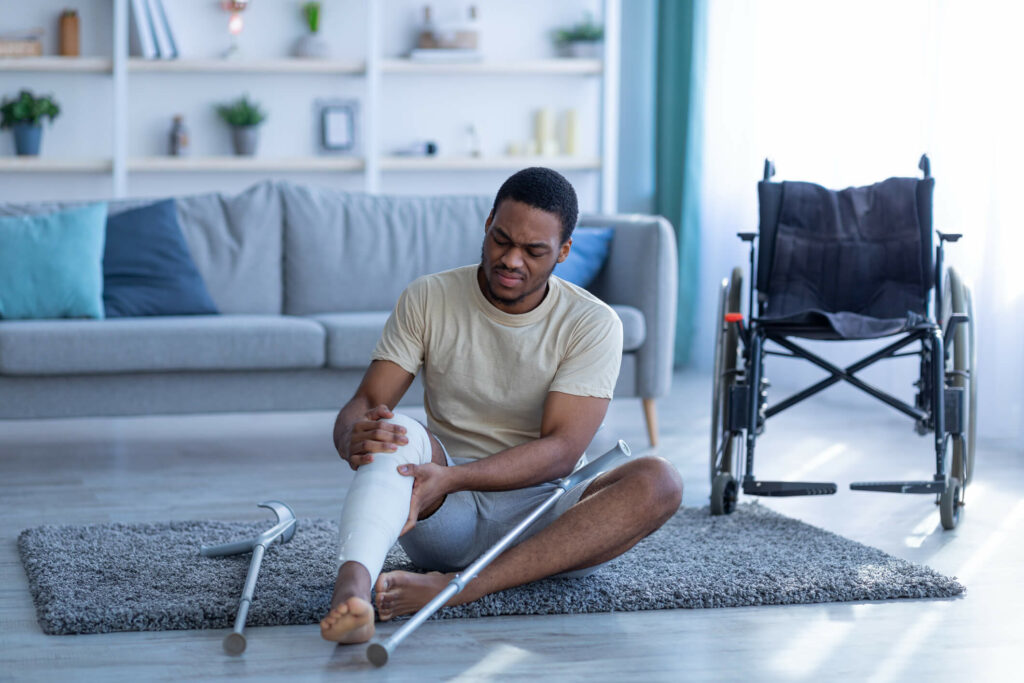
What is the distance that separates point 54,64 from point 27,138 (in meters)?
0.32

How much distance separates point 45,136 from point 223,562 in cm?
357

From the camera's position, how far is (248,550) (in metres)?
2.42

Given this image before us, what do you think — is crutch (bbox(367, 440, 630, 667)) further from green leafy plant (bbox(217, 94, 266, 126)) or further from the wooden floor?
green leafy plant (bbox(217, 94, 266, 126))

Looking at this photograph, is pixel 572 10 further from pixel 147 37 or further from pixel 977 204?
pixel 977 204

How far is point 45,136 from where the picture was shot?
17.6ft

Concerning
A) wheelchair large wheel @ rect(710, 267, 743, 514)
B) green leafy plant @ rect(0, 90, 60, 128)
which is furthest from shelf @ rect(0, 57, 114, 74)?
wheelchair large wheel @ rect(710, 267, 743, 514)

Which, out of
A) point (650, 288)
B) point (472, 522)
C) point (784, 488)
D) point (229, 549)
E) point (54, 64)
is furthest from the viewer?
point (54, 64)

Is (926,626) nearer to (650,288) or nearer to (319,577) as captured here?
(319,577)

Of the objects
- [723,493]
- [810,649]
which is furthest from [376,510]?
[723,493]

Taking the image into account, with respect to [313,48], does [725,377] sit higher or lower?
lower

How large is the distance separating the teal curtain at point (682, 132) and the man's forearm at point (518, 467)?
3714 millimetres

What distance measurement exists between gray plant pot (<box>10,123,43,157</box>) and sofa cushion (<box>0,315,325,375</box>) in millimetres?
1910

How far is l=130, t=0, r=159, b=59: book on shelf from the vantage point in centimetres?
518

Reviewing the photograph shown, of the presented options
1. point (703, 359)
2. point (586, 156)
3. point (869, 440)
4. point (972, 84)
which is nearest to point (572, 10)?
point (586, 156)
